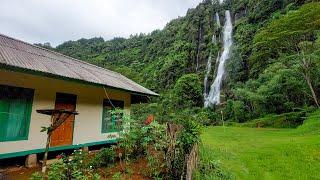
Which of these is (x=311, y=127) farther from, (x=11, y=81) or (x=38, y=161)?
(x=11, y=81)

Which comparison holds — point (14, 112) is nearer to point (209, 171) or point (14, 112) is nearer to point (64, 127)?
point (64, 127)

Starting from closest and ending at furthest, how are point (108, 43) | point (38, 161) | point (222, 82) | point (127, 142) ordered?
point (127, 142) → point (38, 161) → point (222, 82) → point (108, 43)

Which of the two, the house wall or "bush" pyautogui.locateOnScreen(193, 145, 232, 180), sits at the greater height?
the house wall

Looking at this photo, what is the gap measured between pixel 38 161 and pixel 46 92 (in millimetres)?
2219

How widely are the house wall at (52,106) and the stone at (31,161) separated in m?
0.23

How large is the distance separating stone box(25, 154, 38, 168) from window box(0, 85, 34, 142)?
59 cm

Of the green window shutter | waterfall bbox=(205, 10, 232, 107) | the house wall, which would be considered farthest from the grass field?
waterfall bbox=(205, 10, 232, 107)

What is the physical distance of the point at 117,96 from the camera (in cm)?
1362

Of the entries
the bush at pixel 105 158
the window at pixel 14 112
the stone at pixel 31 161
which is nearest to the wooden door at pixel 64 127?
the stone at pixel 31 161

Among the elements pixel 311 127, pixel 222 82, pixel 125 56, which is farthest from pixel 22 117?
pixel 125 56

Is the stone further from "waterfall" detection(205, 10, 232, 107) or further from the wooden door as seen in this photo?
"waterfall" detection(205, 10, 232, 107)

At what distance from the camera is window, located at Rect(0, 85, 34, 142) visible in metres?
8.36

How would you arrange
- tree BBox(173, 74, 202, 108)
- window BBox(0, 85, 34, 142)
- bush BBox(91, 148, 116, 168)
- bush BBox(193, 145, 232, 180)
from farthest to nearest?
1. tree BBox(173, 74, 202, 108)
2. window BBox(0, 85, 34, 142)
3. bush BBox(91, 148, 116, 168)
4. bush BBox(193, 145, 232, 180)

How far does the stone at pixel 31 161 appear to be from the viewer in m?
8.86
